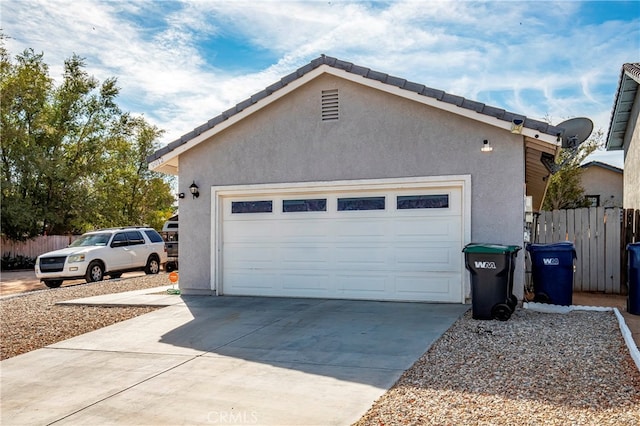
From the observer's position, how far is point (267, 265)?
37.1 feet

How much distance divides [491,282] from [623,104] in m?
13.7

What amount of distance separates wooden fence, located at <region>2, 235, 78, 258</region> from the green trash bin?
82.2 feet

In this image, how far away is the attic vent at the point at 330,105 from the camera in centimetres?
1071

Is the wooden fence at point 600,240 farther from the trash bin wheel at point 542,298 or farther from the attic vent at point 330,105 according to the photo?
the attic vent at point 330,105

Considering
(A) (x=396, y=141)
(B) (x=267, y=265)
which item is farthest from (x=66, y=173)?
(A) (x=396, y=141)

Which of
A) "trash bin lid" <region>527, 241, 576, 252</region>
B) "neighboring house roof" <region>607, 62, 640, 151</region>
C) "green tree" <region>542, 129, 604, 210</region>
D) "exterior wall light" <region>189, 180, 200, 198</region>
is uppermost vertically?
"neighboring house roof" <region>607, 62, 640, 151</region>

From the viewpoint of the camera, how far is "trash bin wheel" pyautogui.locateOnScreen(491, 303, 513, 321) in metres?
8.17

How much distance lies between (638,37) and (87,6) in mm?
14162

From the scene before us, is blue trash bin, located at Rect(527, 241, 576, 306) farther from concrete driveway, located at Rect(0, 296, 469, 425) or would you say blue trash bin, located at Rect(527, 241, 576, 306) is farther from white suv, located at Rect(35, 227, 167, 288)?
white suv, located at Rect(35, 227, 167, 288)

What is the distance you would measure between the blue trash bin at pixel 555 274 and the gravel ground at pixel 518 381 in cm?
189

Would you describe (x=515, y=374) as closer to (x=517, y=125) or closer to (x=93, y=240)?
(x=517, y=125)

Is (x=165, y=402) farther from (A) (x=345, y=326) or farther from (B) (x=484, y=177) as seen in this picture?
(B) (x=484, y=177)

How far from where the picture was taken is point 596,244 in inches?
471

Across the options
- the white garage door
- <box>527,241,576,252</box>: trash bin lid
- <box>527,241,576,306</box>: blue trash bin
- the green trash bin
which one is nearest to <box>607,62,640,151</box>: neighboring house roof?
<box>527,241,576,252</box>: trash bin lid
